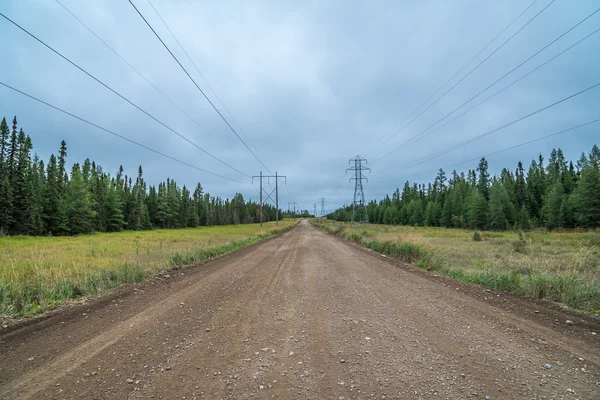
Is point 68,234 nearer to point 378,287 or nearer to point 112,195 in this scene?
point 112,195

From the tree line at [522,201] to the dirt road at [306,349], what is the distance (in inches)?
1948

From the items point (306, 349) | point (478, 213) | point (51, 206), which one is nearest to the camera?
point (306, 349)

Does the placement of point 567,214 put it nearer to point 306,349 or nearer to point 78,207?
point 306,349

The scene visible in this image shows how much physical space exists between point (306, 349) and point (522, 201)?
76507mm

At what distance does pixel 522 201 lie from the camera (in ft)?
199

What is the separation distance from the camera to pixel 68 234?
160 ft

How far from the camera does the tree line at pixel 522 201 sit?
39.9 m

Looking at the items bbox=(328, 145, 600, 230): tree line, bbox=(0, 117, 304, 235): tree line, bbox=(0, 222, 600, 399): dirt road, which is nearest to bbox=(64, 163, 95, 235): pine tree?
bbox=(0, 117, 304, 235): tree line

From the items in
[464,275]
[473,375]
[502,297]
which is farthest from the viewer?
[464,275]

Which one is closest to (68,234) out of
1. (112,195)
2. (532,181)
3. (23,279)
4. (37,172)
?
(37,172)

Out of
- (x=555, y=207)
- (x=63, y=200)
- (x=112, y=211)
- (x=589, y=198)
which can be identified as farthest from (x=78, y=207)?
(x=555, y=207)

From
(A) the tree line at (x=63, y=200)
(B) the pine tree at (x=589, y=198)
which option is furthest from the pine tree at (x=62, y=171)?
(B) the pine tree at (x=589, y=198)

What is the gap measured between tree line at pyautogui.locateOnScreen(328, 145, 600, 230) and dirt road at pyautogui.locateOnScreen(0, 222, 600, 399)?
1948 inches

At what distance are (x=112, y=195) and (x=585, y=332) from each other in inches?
3128
